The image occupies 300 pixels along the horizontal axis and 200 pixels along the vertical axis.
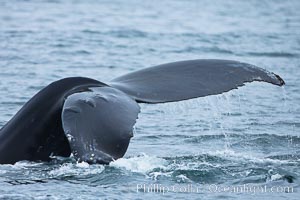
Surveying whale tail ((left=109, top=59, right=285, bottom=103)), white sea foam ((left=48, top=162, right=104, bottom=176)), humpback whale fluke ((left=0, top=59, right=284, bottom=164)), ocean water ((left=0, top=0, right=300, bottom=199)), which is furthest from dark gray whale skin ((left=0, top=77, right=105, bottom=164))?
whale tail ((left=109, top=59, right=285, bottom=103))

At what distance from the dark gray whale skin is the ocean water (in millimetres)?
107

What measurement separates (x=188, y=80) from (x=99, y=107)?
819 mm

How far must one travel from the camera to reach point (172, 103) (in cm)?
561

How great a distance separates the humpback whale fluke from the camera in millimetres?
4645

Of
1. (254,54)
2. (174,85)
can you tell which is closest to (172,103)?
(174,85)

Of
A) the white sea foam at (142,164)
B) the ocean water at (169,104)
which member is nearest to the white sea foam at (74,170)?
the ocean water at (169,104)

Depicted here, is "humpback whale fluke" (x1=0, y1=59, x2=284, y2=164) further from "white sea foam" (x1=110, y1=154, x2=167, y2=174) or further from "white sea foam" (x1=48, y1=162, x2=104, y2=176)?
"white sea foam" (x1=110, y1=154, x2=167, y2=174)

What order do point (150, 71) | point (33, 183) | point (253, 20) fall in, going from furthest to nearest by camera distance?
point (253, 20)
point (150, 71)
point (33, 183)

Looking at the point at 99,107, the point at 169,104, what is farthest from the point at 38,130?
the point at 169,104

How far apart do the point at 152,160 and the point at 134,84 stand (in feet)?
2.72

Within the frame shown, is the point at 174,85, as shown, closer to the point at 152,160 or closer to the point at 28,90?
the point at 152,160

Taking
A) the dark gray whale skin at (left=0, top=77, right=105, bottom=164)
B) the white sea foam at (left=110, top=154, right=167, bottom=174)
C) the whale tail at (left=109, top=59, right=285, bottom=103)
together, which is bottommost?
the white sea foam at (left=110, top=154, right=167, bottom=174)

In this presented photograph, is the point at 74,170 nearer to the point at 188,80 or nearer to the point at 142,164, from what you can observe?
the point at 142,164

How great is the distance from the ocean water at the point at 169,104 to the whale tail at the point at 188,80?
0.22m
